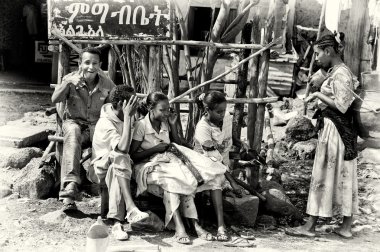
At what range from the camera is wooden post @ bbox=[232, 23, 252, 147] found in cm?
605

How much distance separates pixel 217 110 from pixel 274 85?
6.65 metres

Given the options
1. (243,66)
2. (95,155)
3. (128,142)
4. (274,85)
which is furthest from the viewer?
(274,85)

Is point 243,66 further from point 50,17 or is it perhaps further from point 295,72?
point 295,72

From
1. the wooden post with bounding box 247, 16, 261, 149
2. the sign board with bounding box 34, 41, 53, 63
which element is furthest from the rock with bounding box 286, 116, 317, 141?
the sign board with bounding box 34, 41, 53, 63

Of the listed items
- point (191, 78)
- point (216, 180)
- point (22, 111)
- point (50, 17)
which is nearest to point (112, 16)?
point (50, 17)

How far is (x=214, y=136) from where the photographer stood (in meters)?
5.16

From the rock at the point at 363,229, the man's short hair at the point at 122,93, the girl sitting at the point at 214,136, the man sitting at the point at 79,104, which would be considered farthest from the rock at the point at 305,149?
the man's short hair at the point at 122,93

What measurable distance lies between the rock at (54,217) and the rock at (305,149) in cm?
430

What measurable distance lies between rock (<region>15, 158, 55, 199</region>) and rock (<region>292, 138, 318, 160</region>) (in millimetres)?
4034

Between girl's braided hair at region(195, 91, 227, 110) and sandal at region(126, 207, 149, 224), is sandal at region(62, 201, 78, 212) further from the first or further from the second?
girl's braided hair at region(195, 91, 227, 110)

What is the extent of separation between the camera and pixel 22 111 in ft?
32.5

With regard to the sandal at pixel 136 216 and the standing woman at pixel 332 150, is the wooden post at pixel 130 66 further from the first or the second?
the standing woman at pixel 332 150

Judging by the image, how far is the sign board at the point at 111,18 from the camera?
5.59 m

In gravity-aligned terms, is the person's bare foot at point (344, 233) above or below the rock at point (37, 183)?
below
